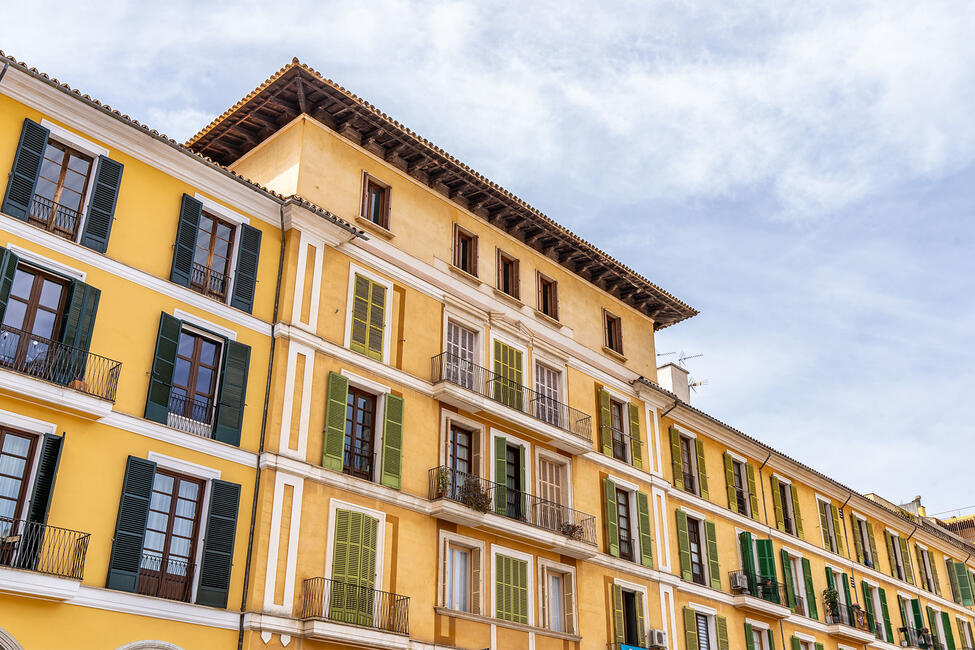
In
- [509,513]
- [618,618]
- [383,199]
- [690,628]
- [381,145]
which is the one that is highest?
[381,145]

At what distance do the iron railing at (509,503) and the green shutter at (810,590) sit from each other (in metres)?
12.6

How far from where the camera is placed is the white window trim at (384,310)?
22.3m

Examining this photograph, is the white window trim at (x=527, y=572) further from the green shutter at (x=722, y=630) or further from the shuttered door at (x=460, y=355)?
the green shutter at (x=722, y=630)

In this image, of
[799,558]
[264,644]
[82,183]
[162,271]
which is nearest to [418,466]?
[264,644]

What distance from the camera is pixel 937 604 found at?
4438 cm

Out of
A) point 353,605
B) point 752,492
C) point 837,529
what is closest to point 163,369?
point 353,605

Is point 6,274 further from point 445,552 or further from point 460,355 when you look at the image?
point 460,355

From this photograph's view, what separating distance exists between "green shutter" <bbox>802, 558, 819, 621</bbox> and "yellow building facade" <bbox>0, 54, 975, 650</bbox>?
160 centimetres

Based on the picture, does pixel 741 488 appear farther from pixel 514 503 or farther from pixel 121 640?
pixel 121 640

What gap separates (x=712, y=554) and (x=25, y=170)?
75.0 feet

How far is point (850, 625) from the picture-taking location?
3625 cm

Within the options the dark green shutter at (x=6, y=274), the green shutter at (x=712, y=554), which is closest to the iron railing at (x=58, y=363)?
the dark green shutter at (x=6, y=274)

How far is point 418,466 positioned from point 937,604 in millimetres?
32482

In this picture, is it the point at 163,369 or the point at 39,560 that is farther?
the point at 163,369
